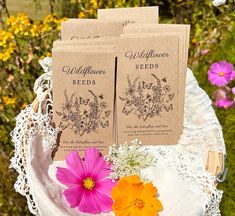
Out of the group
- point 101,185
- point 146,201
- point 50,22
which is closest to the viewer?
point 146,201

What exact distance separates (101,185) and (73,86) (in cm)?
27

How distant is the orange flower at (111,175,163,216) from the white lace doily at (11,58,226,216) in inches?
2.2

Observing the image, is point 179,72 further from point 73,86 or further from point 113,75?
point 73,86

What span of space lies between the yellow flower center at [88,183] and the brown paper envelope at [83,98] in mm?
105

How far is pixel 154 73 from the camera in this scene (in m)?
1.16

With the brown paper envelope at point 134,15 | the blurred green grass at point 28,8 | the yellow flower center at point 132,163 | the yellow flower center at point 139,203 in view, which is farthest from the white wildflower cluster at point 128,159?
the blurred green grass at point 28,8

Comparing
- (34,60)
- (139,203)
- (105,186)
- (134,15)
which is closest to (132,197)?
(139,203)

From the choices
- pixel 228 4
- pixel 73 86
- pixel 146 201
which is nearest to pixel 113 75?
pixel 73 86

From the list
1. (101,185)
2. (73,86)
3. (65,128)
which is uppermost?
(73,86)

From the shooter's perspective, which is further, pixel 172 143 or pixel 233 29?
pixel 233 29

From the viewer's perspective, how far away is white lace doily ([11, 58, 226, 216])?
3.24 ft

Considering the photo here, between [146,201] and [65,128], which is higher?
[65,128]

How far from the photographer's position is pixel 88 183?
3.65ft

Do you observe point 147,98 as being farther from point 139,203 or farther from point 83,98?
point 139,203
